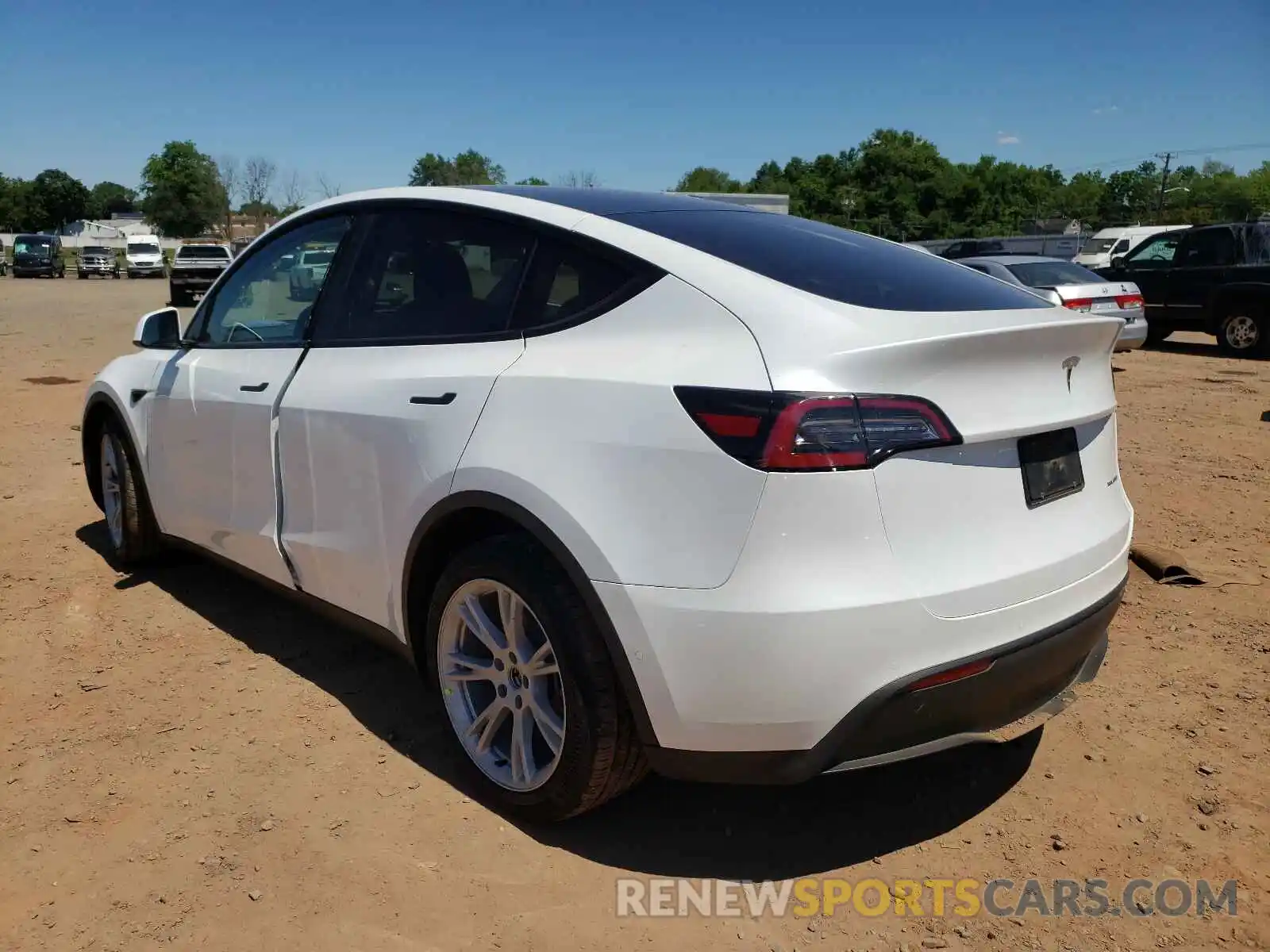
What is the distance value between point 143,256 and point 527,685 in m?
52.3

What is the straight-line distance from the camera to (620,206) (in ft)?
9.86

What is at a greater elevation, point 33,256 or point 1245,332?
point 33,256

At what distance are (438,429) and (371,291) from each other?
781 mm

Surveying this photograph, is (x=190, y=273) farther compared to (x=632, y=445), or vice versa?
(x=190, y=273)

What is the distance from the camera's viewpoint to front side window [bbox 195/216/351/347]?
11.7 ft

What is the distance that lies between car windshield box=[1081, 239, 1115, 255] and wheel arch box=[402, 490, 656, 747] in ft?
121

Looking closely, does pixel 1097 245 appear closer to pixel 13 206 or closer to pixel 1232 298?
pixel 1232 298

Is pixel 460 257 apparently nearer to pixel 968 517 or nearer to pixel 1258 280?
pixel 968 517

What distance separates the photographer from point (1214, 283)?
47.8 feet

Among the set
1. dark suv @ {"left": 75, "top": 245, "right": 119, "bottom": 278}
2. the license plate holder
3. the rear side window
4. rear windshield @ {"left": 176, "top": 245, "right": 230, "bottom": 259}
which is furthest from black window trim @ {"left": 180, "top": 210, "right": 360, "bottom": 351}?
dark suv @ {"left": 75, "top": 245, "right": 119, "bottom": 278}

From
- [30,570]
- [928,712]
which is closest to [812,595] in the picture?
[928,712]

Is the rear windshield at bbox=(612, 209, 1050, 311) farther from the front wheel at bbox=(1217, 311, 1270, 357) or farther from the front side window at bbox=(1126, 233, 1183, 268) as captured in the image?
the front side window at bbox=(1126, 233, 1183, 268)

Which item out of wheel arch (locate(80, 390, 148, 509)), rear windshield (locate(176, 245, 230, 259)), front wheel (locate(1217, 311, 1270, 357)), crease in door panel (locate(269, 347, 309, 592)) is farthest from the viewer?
rear windshield (locate(176, 245, 230, 259))

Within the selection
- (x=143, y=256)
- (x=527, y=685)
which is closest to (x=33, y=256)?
(x=143, y=256)
